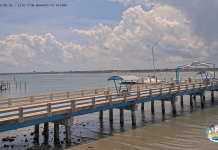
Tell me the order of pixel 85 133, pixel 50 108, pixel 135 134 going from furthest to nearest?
1. pixel 85 133
2. pixel 135 134
3. pixel 50 108

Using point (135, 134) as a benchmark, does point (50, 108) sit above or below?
above

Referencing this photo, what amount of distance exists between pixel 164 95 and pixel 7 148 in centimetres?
1576

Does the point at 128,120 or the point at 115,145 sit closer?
the point at 115,145

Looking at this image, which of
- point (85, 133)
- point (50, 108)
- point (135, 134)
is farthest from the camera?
point (85, 133)

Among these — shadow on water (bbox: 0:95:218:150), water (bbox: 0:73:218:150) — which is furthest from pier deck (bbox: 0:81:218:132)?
water (bbox: 0:73:218:150)

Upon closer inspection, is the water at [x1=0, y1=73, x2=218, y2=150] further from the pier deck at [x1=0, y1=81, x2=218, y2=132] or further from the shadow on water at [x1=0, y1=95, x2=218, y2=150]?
the pier deck at [x1=0, y1=81, x2=218, y2=132]

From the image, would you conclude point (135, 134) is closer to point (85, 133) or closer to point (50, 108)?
point (85, 133)

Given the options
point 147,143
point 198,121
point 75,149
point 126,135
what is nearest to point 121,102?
point 126,135

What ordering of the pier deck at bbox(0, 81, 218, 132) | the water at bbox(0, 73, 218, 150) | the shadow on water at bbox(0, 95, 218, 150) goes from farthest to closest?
the shadow on water at bbox(0, 95, 218, 150), the water at bbox(0, 73, 218, 150), the pier deck at bbox(0, 81, 218, 132)

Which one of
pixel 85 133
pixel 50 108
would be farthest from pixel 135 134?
pixel 50 108

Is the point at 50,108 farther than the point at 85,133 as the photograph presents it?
No

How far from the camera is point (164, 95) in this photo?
24.3 metres

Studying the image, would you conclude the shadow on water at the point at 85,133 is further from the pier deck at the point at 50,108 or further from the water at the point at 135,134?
the pier deck at the point at 50,108

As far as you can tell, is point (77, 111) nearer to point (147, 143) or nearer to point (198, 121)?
point (147, 143)
